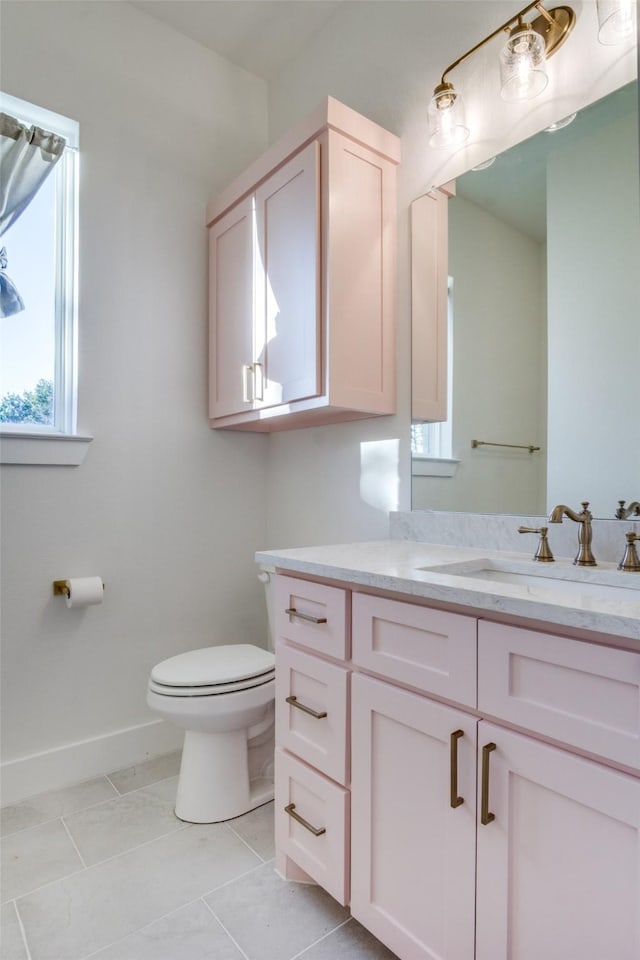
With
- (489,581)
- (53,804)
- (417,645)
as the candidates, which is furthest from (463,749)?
(53,804)

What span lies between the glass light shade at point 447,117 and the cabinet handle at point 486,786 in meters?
1.62

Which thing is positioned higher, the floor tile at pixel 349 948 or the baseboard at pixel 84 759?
the baseboard at pixel 84 759

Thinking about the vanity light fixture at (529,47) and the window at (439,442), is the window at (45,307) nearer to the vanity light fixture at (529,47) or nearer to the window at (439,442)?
the window at (439,442)

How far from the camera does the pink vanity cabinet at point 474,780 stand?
2.51 feet

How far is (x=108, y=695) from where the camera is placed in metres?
2.01

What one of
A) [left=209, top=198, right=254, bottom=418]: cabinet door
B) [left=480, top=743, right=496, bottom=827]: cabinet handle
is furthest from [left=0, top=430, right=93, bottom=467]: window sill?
[left=480, top=743, right=496, bottom=827]: cabinet handle

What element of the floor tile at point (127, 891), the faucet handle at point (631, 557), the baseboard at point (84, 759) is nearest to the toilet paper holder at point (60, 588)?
the baseboard at point (84, 759)

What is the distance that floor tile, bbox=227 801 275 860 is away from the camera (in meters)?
1.53

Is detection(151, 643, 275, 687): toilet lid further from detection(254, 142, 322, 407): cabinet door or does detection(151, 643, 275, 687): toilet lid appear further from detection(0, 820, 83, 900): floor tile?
detection(254, 142, 322, 407): cabinet door

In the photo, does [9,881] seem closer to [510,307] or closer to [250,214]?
[510,307]

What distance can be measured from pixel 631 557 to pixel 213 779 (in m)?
1.37

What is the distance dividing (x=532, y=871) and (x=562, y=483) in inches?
33.4

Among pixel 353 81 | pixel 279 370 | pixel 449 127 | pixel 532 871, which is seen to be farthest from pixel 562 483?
pixel 353 81

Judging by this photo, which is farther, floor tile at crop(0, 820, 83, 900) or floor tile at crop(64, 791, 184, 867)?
floor tile at crop(64, 791, 184, 867)
